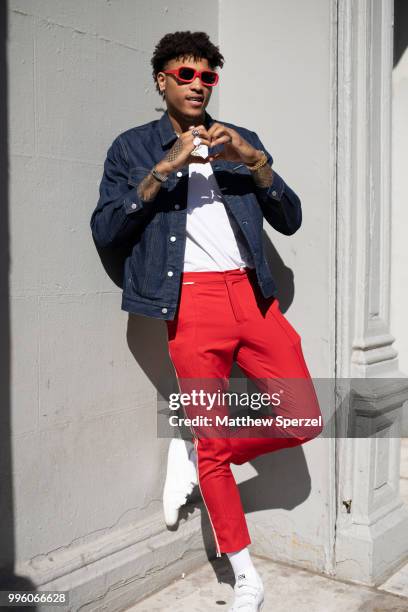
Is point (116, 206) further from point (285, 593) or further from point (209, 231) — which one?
point (285, 593)

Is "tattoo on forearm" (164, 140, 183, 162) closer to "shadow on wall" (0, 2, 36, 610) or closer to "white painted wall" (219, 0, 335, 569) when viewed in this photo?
"shadow on wall" (0, 2, 36, 610)

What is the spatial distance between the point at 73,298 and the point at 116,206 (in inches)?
17.0

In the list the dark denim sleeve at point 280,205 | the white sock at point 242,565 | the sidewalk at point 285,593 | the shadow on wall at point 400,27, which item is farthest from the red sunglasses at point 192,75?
the shadow on wall at point 400,27

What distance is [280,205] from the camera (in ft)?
10.8

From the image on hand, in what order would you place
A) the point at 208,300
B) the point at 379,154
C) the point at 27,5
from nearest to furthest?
the point at 27,5
the point at 208,300
the point at 379,154

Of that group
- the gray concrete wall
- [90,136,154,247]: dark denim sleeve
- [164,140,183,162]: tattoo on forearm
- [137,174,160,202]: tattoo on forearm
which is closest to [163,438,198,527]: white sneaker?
the gray concrete wall

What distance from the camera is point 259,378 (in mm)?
3295

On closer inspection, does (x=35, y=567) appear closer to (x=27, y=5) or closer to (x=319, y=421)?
(x=319, y=421)

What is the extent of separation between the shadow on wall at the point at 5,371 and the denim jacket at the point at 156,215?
0.41 meters

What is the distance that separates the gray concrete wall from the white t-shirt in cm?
41

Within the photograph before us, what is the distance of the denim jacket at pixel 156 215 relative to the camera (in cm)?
308

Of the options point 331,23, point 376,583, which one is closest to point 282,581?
point 376,583

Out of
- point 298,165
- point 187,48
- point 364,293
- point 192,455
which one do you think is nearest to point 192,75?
point 187,48

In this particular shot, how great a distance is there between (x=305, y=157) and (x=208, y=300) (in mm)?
964
